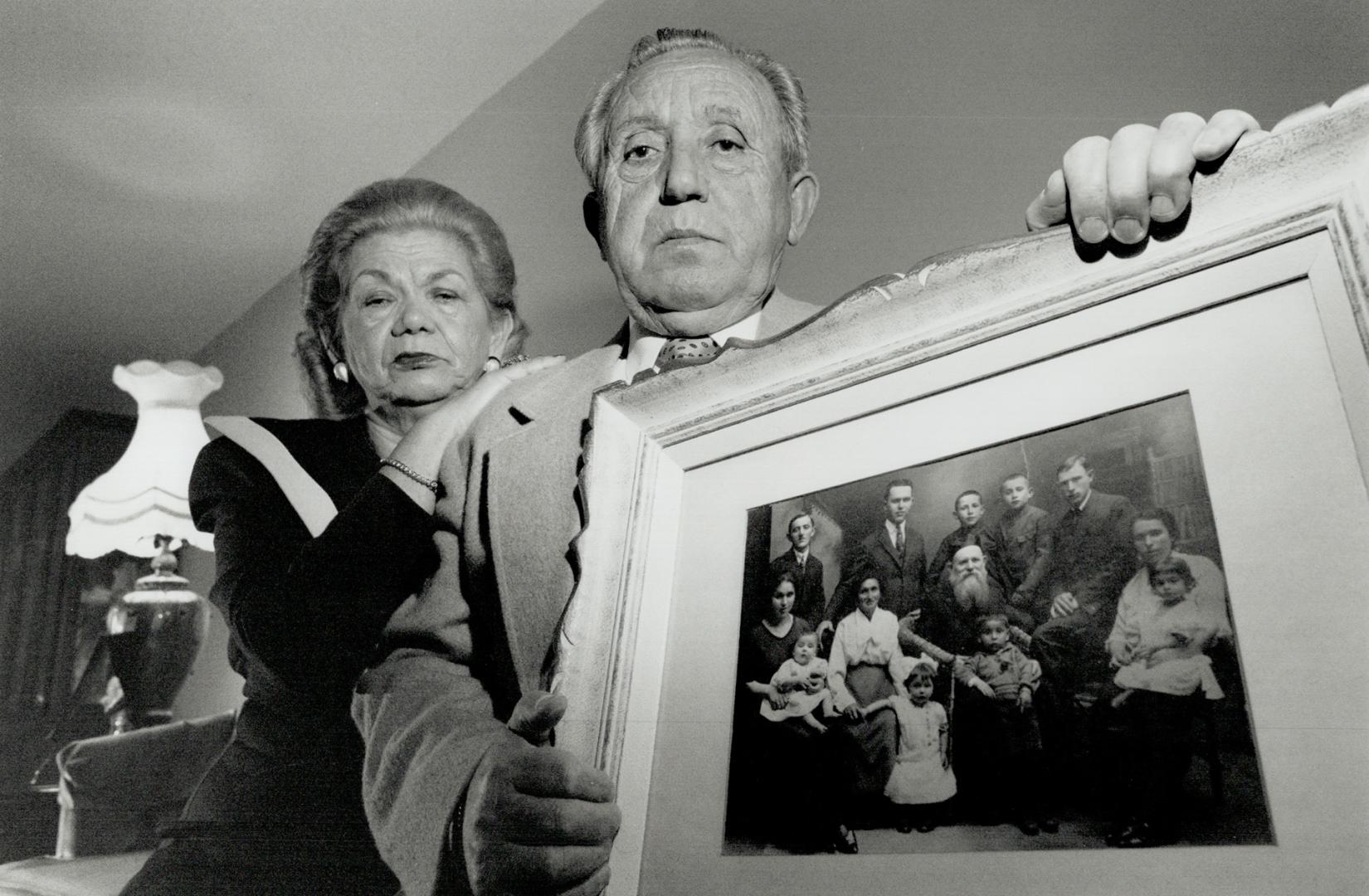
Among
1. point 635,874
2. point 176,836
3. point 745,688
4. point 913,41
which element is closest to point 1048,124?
point 913,41

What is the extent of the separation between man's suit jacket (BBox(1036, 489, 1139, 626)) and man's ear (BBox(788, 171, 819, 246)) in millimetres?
421

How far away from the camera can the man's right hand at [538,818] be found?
2.08ft

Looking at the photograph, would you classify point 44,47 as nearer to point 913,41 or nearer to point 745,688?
point 913,41

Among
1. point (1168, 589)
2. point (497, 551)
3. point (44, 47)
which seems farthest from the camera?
point (44, 47)

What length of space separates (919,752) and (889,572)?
100mm

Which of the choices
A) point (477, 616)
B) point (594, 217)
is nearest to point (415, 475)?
point (477, 616)

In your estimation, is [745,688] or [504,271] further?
[504,271]

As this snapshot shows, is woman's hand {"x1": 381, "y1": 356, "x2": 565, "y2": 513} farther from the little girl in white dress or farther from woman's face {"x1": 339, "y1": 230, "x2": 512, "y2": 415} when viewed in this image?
the little girl in white dress

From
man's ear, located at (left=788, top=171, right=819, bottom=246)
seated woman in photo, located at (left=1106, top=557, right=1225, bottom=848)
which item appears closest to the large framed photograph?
seated woman in photo, located at (left=1106, top=557, right=1225, bottom=848)

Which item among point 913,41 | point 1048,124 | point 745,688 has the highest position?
point 913,41

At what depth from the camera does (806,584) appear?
2.10 ft

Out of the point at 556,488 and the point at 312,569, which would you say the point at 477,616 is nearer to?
the point at 556,488

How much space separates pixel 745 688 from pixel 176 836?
2.14 ft

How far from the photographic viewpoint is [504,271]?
43.5 inches
